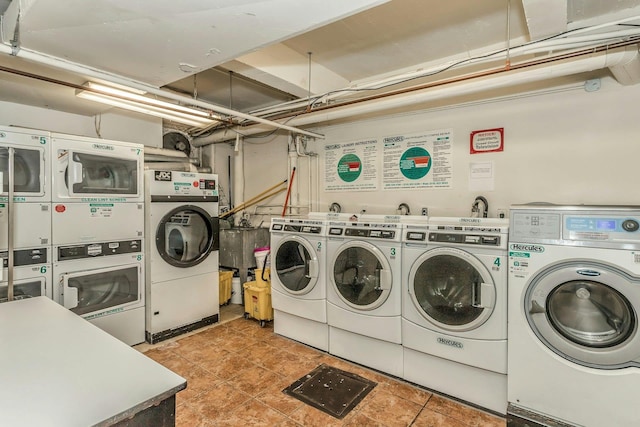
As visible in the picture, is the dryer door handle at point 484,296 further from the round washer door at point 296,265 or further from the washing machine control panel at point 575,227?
the round washer door at point 296,265

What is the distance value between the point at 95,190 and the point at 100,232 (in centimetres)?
37

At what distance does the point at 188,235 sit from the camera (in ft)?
12.0

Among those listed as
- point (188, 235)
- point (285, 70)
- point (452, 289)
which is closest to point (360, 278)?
point (452, 289)

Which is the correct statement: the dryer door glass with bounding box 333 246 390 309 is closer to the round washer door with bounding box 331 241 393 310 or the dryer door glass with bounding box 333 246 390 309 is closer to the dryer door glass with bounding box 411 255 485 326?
the round washer door with bounding box 331 241 393 310

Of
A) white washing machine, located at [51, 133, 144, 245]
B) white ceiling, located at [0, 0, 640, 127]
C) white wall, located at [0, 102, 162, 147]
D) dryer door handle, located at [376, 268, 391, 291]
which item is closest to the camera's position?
white ceiling, located at [0, 0, 640, 127]

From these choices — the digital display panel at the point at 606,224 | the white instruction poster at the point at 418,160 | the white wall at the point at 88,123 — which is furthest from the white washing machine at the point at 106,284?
the digital display panel at the point at 606,224

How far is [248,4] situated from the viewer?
1.45 metres

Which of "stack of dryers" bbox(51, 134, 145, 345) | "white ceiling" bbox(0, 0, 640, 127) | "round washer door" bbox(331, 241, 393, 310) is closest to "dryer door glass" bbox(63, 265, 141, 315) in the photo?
"stack of dryers" bbox(51, 134, 145, 345)

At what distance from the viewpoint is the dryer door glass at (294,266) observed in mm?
3119

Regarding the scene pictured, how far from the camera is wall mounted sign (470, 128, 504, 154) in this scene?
2.93 meters

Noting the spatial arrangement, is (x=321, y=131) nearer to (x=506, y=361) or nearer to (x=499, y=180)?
(x=499, y=180)

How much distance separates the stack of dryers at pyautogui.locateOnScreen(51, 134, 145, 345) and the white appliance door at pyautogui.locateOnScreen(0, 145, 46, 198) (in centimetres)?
9

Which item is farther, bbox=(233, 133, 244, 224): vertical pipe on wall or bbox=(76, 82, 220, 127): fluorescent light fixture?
bbox=(233, 133, 244, 224): vertical pipe on wall

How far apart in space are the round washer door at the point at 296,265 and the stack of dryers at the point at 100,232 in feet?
4.44
